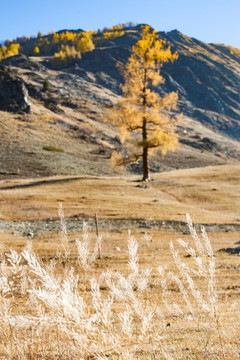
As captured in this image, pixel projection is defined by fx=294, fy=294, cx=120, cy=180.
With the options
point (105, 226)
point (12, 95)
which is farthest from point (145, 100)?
point (12, 95)

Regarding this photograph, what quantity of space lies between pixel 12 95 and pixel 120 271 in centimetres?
7512

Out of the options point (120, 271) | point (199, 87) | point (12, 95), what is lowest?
point (120, 271)

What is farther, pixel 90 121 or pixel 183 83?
pixel 183 83

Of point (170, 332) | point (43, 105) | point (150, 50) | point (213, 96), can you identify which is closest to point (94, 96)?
point (43, 105)

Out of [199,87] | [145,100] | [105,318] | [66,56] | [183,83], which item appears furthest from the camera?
[183,83]

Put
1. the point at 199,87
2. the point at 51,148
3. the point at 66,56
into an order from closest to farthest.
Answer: the point at 51,148 < the point at 199,87 < the point at 66,56

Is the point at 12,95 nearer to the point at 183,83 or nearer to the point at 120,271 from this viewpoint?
the point at 120,271

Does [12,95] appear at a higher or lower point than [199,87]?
lower

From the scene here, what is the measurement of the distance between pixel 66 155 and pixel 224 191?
37051mm

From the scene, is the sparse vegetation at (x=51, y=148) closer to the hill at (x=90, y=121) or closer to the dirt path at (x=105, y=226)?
the hill at (x=90, y=121)

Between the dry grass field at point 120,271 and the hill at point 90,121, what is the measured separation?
23.5m

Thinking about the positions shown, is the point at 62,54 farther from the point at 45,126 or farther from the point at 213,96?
the point at 45,126

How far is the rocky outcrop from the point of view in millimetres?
74062

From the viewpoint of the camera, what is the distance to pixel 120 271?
9734 millimetres
